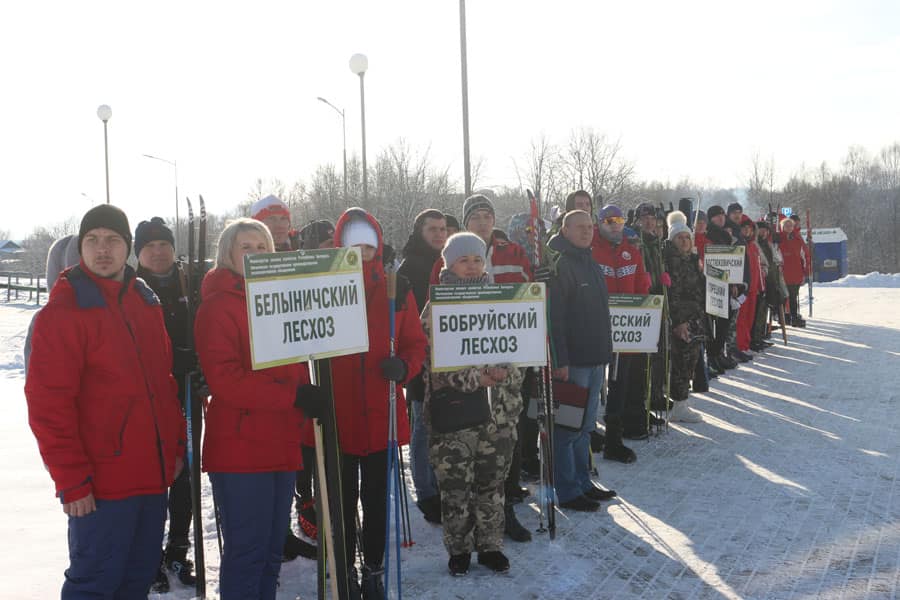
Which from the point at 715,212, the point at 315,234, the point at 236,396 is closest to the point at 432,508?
the point at 315,234

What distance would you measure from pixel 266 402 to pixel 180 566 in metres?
1.79

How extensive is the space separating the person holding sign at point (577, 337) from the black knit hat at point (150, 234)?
2.70m

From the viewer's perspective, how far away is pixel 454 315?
182 inches

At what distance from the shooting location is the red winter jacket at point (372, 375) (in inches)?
162

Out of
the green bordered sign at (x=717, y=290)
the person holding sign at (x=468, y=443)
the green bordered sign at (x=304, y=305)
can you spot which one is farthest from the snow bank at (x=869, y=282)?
the green bordered sign at (x=304, y=305)

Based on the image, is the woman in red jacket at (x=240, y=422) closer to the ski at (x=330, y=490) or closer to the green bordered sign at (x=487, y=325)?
the ski at (x=330, y=490)

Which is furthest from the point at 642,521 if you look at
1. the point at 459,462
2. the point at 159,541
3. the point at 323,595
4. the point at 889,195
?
the point at 889,195

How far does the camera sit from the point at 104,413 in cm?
319

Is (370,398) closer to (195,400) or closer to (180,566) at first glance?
(195,400)

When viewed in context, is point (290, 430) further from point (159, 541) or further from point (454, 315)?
point (454, 315)

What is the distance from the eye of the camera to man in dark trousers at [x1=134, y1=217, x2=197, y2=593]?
4.64 meters

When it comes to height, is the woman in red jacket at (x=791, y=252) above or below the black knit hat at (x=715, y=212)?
below

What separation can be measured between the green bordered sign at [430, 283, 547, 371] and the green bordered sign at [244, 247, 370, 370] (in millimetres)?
868

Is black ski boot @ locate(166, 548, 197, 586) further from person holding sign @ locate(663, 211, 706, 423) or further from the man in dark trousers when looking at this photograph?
person holding sign @ locate(663, 211, 706, 423)
